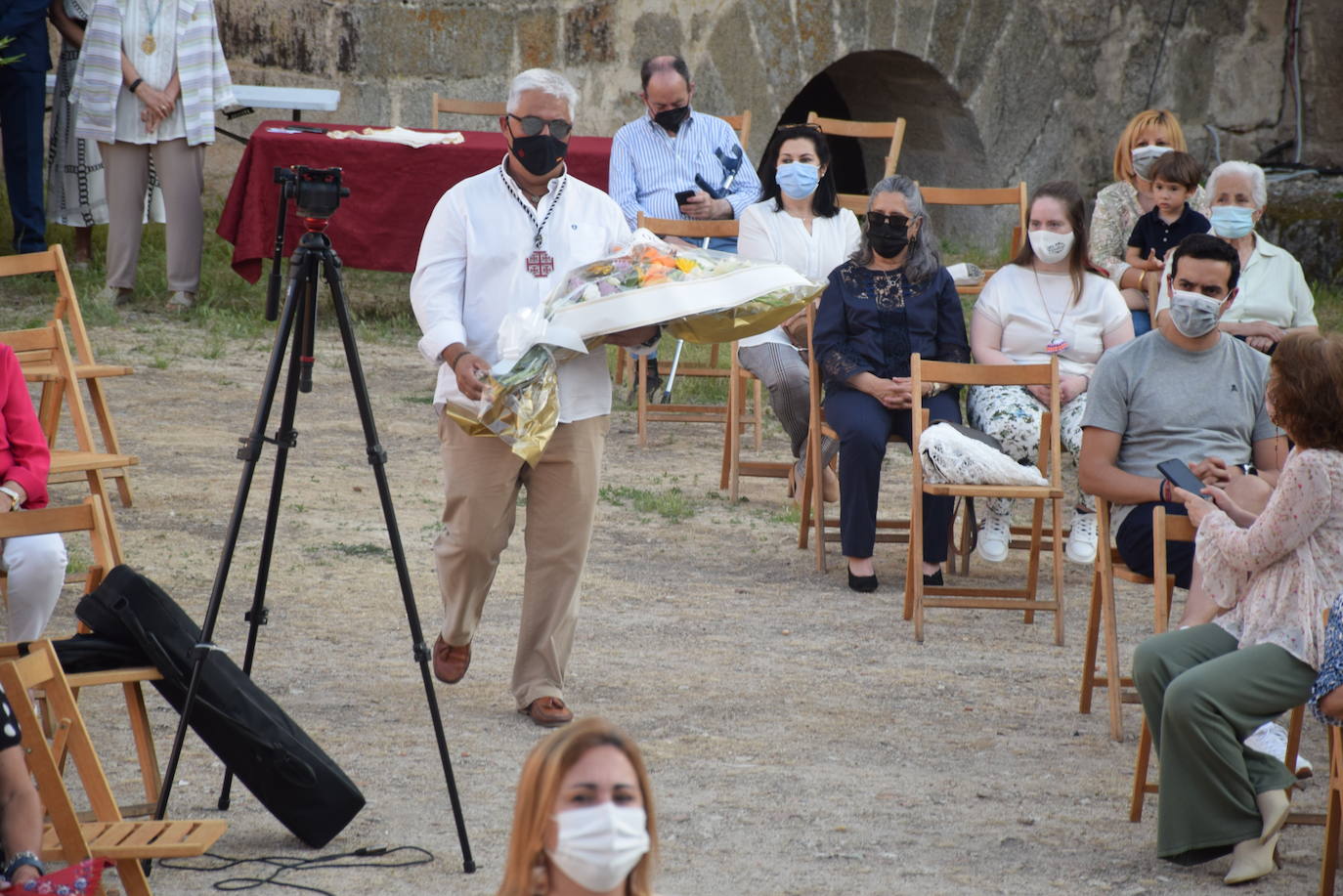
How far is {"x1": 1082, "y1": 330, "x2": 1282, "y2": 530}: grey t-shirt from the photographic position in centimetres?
478

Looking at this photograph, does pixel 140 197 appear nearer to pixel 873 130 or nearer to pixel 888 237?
pixel 873 130

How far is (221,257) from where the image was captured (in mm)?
10523

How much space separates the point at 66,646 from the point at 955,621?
3.20m

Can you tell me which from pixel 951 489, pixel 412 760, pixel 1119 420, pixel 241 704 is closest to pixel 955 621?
pixel 951 489

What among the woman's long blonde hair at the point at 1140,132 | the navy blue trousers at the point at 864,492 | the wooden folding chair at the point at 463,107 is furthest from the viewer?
the wooden folding chair at the point at 463,107

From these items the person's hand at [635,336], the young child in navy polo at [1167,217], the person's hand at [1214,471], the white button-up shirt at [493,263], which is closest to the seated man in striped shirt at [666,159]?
the young child in navy polo at [1167,217]

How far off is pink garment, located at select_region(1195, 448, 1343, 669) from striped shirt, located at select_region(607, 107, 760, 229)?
498cm

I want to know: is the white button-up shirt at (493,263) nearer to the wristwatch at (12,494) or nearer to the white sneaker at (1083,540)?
the wristwatch at (12,494)

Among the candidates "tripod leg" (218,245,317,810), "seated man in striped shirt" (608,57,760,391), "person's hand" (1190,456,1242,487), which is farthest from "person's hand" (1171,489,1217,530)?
"seated man in striped shirt" (608,57,760,391)

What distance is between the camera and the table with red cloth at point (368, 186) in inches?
357

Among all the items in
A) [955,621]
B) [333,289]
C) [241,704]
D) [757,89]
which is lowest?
[955,621]

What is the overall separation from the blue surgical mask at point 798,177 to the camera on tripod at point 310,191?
12.2 feet

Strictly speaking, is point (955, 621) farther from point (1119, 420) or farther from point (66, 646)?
point (66, 646)

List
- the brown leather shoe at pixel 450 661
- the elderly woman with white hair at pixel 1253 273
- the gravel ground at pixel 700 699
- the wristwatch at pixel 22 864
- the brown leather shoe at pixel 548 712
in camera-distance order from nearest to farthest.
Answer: the wristwatch at pixel 22 864, the gravel ground at pixel 700 699, the brown leather shoe at pixel 548 712, the brown leather shoe at pixel 450 661, the elderly woman with white hair at pixel 1253 273
